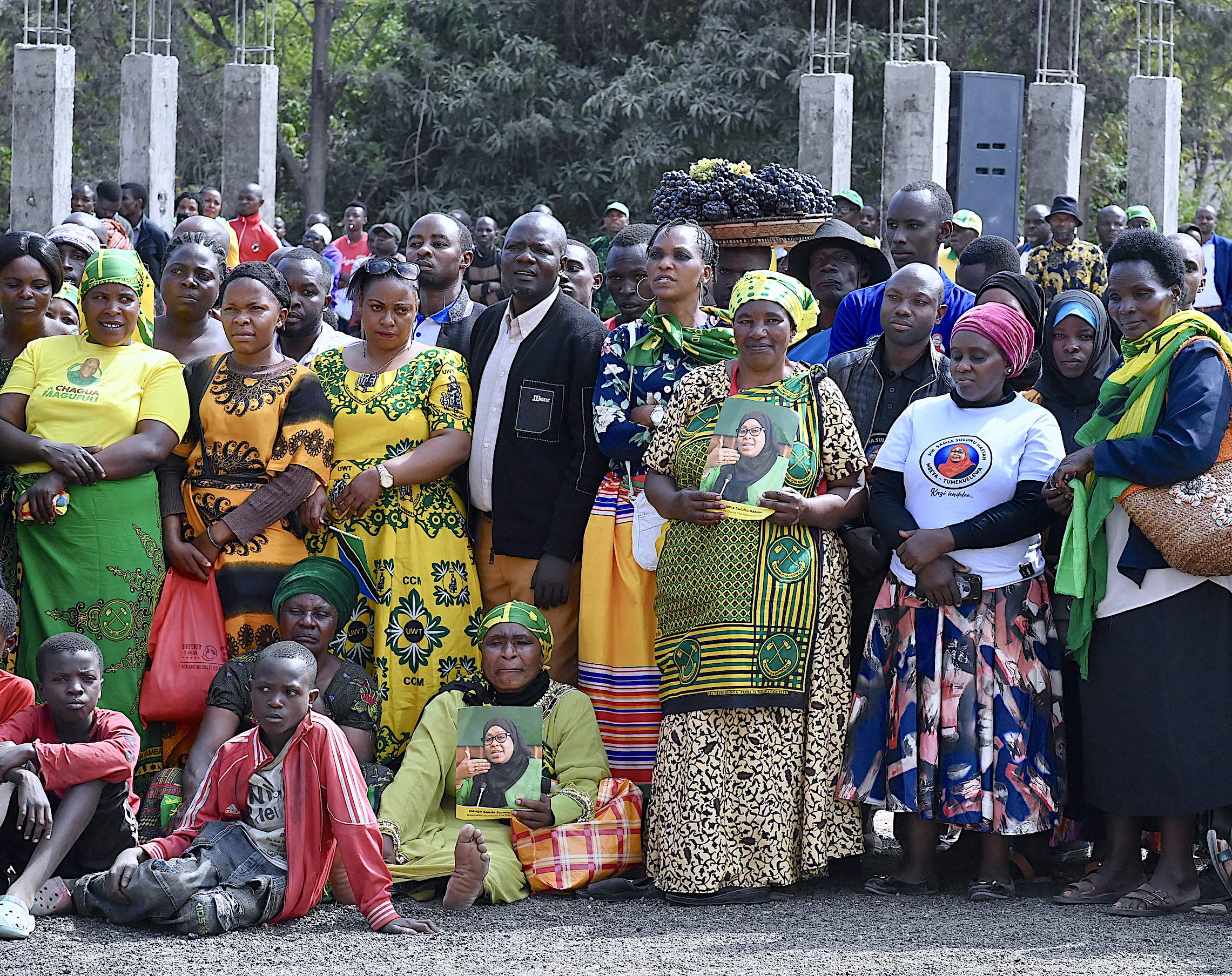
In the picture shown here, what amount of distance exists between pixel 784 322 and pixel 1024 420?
88 cm

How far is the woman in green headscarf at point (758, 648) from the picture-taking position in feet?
18.5

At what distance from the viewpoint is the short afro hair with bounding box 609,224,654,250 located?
25.9ft

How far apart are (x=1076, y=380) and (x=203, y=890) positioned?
355 cm

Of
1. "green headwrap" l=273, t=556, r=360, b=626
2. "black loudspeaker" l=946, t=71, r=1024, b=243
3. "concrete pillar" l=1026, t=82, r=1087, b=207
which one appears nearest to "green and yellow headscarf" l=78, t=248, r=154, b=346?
"green headwrap" l=273, t=556, r=360, b=626

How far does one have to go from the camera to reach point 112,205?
49.5 ft

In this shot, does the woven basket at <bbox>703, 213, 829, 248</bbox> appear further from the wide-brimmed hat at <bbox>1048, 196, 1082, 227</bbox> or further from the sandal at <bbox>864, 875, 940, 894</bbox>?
the wide-brimmed hat at <bbox>1048, 196, 1082, 227</bbox>

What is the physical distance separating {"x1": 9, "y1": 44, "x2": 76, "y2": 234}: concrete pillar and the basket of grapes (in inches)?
553

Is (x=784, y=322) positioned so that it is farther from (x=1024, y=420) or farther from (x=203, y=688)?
(x=203, y=688)

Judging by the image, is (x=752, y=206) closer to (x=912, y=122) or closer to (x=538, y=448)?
(x=538, y=448)

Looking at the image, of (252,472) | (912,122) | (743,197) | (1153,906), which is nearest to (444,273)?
(743,197)

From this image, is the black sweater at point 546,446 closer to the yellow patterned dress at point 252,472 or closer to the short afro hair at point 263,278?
the yellow patterned dress at point 252,472

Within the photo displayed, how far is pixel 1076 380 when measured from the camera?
6188 mm

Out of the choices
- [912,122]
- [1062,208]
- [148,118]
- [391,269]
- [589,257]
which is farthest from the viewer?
[148,118]

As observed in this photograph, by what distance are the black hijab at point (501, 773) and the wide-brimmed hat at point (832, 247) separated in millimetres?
2703
